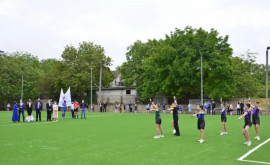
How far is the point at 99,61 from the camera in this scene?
61094mm

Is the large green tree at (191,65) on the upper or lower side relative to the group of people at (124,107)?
upper

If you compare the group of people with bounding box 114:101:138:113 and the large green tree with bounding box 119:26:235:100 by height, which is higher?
the large green tree with bounding box 119:26:235:100

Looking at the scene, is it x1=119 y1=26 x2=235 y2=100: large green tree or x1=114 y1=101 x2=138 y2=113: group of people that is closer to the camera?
x1=119 y1=26 x2=235 y2=100: large green tree

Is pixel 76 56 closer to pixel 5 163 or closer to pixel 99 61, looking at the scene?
pixel 99 61

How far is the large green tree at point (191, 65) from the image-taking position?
137 feet

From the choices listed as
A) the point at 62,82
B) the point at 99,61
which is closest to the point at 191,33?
the point at 99,61

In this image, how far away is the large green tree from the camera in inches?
1640

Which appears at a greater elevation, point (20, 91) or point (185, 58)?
point (185, 58)

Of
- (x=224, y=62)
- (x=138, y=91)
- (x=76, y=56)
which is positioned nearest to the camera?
(x=224, y=62)

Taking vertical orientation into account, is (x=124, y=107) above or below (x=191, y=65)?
below

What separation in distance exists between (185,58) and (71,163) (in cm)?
3651

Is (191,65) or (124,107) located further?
(124,107)

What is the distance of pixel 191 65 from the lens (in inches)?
1683

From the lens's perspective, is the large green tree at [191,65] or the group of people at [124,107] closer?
the large green tree at [191,65]
